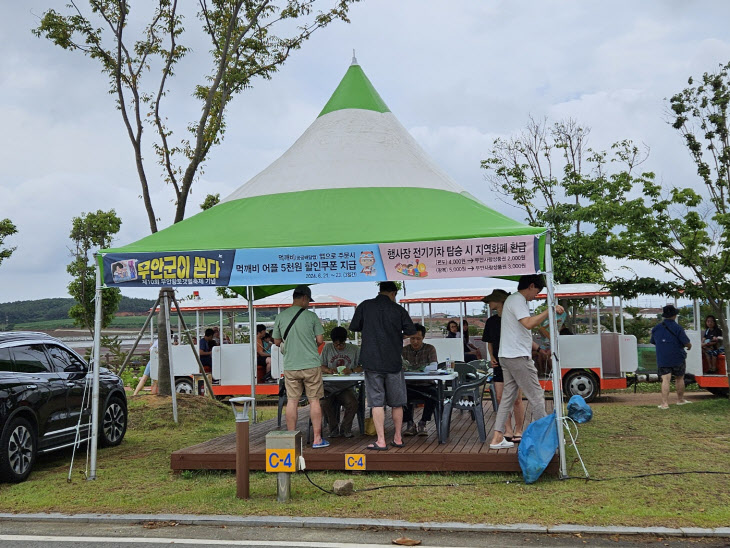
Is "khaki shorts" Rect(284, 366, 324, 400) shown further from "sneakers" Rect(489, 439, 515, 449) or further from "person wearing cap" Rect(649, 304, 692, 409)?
"person wearing cap" Rect(649, 304, 692, 409)

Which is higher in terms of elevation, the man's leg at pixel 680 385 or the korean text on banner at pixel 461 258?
the korean text on banner at pixel 461 258

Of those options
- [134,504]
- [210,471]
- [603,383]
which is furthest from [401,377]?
[603,383]

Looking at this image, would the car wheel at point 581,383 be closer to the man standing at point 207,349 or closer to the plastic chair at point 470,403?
the plastic chair at point 470,403

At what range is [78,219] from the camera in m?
28.5

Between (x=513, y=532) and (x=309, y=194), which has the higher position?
(x=309, y=194)

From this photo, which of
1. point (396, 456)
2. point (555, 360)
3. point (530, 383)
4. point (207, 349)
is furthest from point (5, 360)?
point (207, 349)

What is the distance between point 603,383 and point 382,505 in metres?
9.29

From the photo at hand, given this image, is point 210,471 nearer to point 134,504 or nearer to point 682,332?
point 134,504

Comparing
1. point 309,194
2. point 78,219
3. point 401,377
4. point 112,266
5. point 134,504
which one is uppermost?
point 78,219

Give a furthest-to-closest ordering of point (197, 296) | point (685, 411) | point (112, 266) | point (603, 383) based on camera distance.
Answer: point (197, 296)
point (603, 383)
point (685, 411)
point (112, 266)

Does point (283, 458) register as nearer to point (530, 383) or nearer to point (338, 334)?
point (338, 334)

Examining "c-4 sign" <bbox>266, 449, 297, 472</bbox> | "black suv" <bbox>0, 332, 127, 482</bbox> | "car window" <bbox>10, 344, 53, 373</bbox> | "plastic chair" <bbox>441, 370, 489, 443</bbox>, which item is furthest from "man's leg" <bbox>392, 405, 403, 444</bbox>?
"car window" <bbox>10, 344, 53, 373</bbox>

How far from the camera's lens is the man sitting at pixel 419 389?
832 centimetres

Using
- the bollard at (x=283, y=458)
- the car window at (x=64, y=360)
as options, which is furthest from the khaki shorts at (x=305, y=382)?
the car window at (x=64, y=360)
